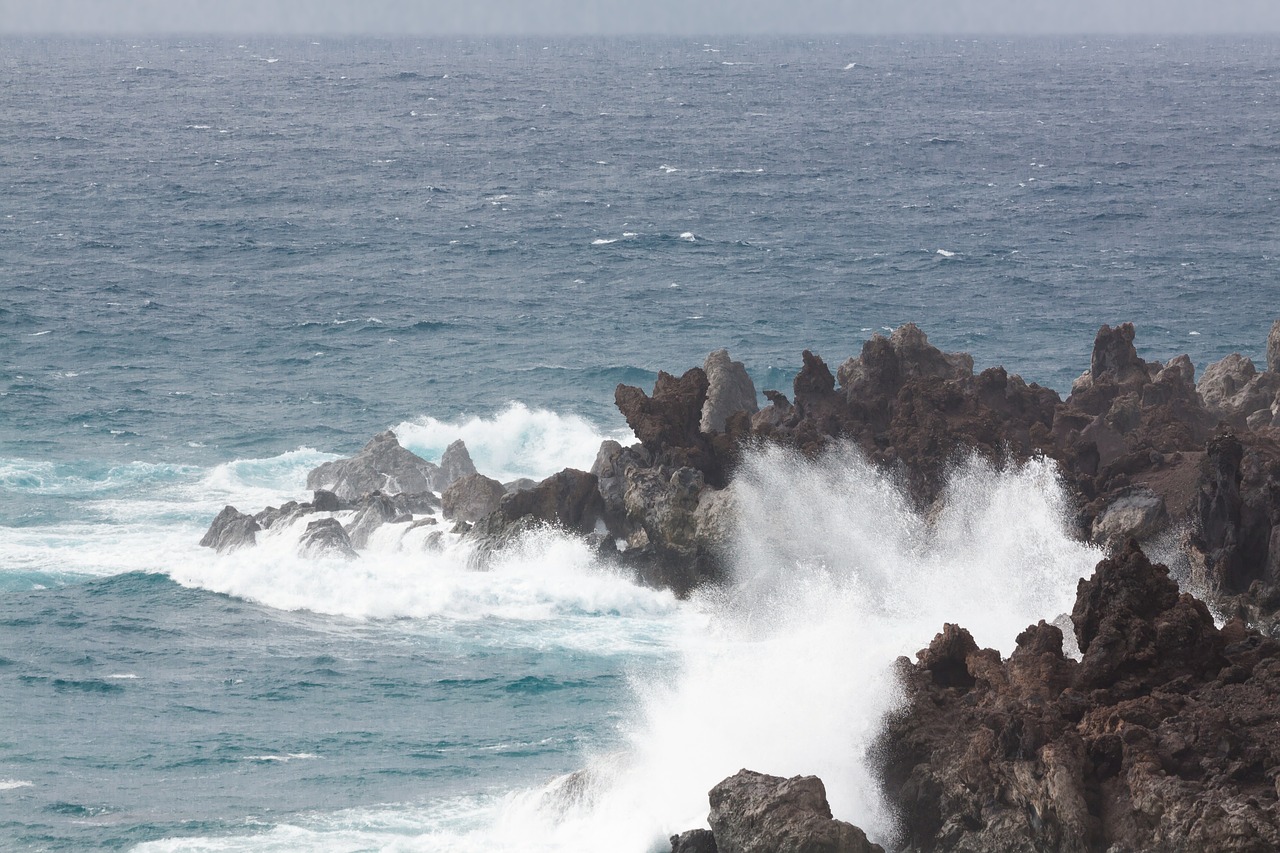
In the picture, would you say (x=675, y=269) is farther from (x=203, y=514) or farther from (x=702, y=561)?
(x=702, y=561)

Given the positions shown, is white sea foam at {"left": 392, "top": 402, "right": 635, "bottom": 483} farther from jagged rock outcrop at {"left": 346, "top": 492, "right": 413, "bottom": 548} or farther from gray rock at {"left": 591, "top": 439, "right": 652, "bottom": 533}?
gray rock at {"left": 591, "top": 439, "right": 652, "bottom": 533}

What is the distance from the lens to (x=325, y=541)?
46.5m

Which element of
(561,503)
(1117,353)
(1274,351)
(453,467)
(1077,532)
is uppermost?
(1117,353)

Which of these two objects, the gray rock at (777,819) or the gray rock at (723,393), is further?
the gray rock at (723,393)

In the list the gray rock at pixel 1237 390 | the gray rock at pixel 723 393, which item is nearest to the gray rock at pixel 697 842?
the gray rock at pixel 723 393

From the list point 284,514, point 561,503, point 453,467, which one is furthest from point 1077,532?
point 284,514

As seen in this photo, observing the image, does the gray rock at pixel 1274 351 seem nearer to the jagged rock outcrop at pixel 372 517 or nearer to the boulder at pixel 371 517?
the jagged rock outcrop at pixel 372 517

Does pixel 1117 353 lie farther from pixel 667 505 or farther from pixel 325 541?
pixel 325 541

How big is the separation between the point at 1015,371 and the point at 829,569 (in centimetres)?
2823

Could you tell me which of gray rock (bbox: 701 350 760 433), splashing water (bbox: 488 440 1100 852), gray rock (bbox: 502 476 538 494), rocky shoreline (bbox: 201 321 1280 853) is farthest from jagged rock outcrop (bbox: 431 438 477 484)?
splashing water (bbox: 488 440 1100 852)

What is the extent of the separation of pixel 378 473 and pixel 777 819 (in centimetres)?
3161

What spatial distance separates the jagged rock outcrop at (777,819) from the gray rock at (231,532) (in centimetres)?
2665

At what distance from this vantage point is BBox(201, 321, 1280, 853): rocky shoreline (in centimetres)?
2327

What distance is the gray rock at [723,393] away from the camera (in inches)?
2012
